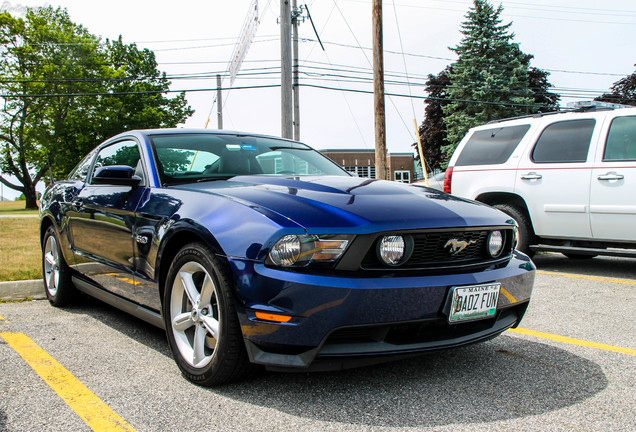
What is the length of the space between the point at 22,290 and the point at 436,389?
14.4ft

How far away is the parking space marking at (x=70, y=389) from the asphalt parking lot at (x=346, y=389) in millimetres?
10

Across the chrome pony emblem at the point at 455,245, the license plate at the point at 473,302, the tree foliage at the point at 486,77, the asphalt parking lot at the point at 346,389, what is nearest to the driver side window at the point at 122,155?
the asphalt parking lot at the point at 346,389

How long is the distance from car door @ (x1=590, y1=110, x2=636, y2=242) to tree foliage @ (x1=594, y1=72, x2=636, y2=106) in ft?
124

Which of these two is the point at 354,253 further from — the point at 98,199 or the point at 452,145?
the point at 452,145

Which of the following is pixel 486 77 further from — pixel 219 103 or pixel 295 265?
pixel 295 265

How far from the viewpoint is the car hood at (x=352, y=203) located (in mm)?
2545

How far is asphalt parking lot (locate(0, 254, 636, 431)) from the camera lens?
7.82 ft

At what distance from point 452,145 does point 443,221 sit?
40102 mm

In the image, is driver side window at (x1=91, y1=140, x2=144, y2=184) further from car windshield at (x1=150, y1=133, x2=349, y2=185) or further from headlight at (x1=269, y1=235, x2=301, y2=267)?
headlight at (x1=269, y1=235, x2=301, y2=267)

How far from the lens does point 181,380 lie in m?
2.93

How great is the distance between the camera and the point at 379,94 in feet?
44.0

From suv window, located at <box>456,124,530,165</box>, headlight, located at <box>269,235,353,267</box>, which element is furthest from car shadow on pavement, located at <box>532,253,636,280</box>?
headlight, located at <box>269,235,353,267</box>

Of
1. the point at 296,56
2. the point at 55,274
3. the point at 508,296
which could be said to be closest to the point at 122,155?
the point at 55,274

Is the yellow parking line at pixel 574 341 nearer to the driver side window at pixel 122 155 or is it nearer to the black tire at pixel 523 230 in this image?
the driver side window at pixel 122 155
